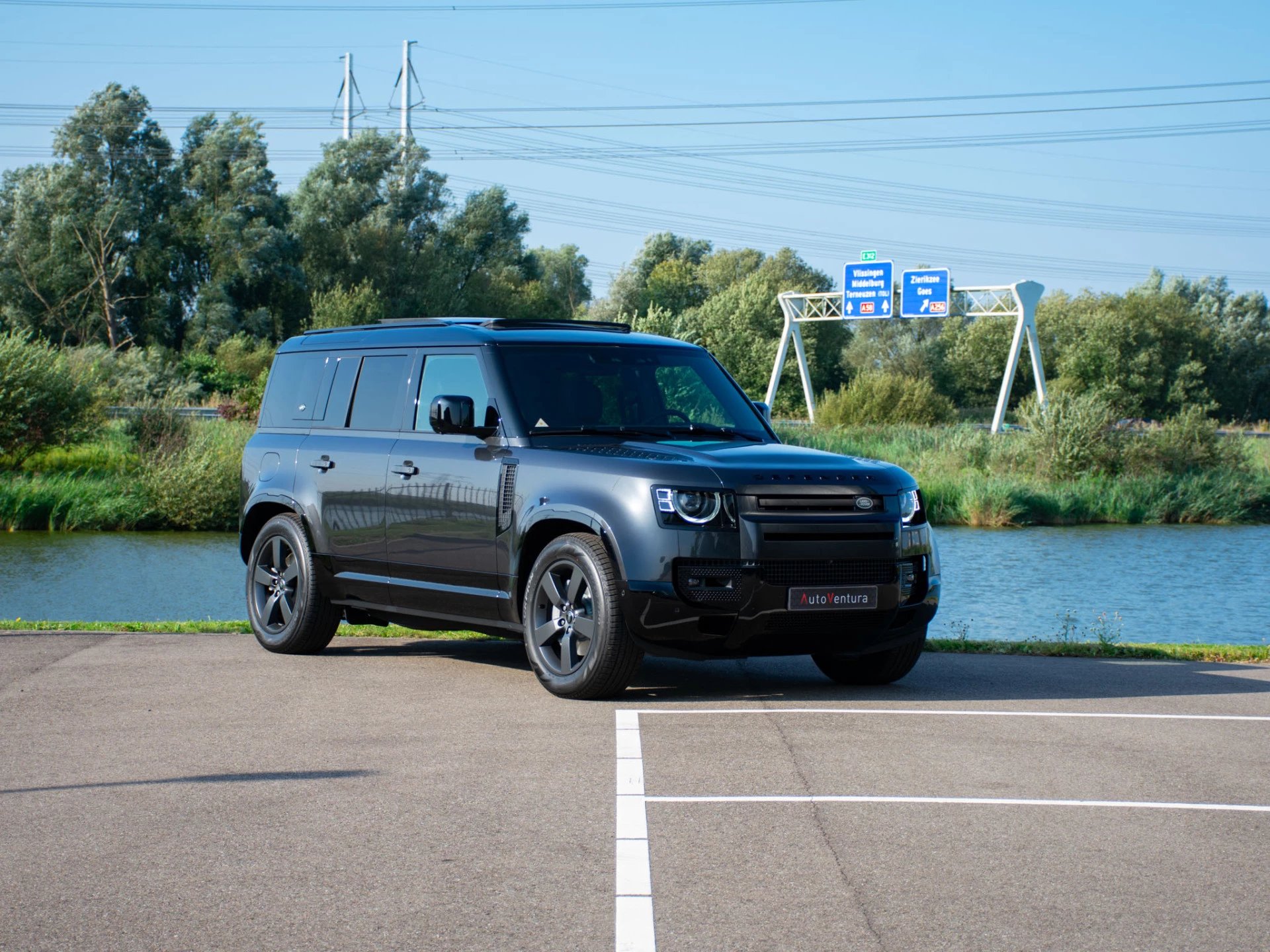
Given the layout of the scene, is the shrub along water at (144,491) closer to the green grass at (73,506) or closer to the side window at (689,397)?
the green grass at (73,506)

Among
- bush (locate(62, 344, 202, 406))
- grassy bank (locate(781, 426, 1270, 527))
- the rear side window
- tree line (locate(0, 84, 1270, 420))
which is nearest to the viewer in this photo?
the rear side window

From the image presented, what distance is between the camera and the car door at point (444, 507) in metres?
9.45

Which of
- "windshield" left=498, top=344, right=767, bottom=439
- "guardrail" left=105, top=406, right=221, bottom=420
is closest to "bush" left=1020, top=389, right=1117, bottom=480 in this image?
"guardrail" left=105, top=406, right=221, bottom=420

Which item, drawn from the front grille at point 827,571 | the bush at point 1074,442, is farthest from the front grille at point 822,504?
the bush at point 1074,442

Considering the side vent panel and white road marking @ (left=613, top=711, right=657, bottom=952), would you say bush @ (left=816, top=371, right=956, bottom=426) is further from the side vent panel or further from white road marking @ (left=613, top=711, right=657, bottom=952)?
white road marking @ (left=613, top=711, right=657, bottom=952)

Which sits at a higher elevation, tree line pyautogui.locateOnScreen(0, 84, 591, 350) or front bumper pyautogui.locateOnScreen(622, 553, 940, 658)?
tree line pyautogui.locateOnScreen(0, 84, 591, 350)

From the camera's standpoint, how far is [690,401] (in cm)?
1016

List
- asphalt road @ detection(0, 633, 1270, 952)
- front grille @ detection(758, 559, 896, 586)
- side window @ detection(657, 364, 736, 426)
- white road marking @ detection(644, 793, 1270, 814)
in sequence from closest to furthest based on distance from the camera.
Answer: asphalt road @ detection(0, 633, 1270, 952) < white road marking @ detection(644, 793, 1270, 814) < front grille @ detection(758, 559, 896, 586) < side window @ detection(657, 364, 736, 426)

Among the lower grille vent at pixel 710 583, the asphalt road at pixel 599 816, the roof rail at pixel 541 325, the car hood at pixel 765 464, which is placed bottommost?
the asphalt road at pixel 599 816

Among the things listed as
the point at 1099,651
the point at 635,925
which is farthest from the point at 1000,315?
the point at 635,925

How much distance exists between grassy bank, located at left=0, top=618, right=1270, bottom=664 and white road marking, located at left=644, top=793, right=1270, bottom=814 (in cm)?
514

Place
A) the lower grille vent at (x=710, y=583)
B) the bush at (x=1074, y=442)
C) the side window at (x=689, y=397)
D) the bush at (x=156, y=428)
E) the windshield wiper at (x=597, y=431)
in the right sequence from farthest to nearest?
the bush at (x=1074, y=442) → the bush at (x=156, y=428) → the side window at (x=689, y=397) → the windshield wiper at (x=597, y=431) → the lower grille vent at (x=710, y=583)

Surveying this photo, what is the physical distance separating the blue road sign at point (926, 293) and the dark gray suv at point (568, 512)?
146 ft

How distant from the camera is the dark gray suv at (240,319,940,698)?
8500 millimetres
